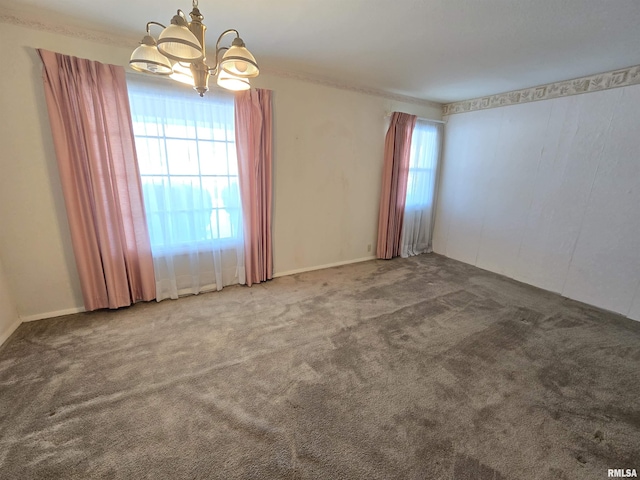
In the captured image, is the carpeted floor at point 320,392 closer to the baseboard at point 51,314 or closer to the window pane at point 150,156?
the baseboard at point 51,314

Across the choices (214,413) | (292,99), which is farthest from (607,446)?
(292,99)

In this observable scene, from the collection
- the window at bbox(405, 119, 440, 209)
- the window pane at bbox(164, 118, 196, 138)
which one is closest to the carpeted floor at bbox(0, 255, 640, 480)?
the window pane at bbox(164, 118, 196, 138)

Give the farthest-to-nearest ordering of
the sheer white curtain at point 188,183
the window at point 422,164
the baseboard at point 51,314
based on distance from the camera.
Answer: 1. the window at point 422,164
2. the sheer white curtain at point 188,183
3. the baseboard at point 51,314

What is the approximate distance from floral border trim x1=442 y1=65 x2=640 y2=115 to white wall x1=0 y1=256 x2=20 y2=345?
558cm

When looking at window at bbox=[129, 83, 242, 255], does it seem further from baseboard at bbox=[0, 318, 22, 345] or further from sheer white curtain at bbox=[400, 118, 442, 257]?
sheer white curtain at bbox=[400, 118, 442, 257]

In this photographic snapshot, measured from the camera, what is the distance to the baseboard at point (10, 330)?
2049 mm

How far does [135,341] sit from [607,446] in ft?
10.1

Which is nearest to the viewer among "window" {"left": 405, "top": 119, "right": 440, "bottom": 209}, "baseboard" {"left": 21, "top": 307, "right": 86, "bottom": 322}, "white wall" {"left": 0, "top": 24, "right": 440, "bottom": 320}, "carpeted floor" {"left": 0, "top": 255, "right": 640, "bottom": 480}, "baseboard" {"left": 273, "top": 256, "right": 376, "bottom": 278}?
"carpeted floor" {"left": 0, "top": 255, "right": 640, "bottom": 480}

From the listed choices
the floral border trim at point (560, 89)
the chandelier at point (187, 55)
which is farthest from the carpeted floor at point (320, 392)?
the floral border trim at point (560, 89)

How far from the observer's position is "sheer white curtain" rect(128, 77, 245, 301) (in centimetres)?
243

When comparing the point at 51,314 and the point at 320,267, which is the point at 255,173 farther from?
the point at 51,314

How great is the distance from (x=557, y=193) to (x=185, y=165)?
13.7 ft

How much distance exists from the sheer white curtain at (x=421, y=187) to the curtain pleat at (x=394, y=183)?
6.5 inches

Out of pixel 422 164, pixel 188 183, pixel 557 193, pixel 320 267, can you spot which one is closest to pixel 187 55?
pixel 188 183
